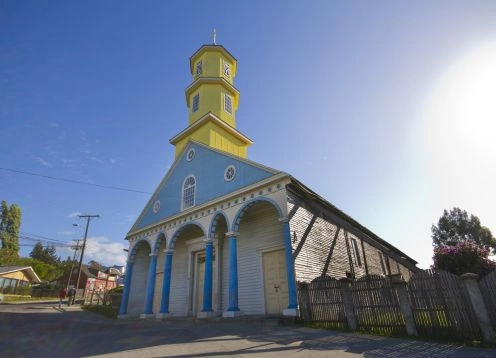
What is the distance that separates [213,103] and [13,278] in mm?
52113

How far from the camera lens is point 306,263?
40.1ft

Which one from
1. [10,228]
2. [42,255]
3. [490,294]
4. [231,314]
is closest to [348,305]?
[490,294]

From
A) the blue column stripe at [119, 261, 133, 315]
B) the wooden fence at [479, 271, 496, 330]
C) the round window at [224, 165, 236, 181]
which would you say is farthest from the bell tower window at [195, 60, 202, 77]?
the wooden fence at [479, 271, 496, 330]

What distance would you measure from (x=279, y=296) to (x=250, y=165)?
6.13 meters

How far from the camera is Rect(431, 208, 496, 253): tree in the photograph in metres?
41.8

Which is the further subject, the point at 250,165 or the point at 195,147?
the point at 195,147

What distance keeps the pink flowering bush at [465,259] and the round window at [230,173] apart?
1461 cm

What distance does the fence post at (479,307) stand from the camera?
6.19 meters

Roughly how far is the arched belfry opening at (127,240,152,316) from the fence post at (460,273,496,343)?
1795 cm

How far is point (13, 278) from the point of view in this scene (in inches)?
1908

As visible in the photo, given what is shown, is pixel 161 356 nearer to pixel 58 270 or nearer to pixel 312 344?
pixel 312 344

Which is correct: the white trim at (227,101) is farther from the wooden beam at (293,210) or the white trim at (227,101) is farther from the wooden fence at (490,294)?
the wooden fence at (490,294)

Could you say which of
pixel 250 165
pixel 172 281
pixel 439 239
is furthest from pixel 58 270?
pixel 439 239

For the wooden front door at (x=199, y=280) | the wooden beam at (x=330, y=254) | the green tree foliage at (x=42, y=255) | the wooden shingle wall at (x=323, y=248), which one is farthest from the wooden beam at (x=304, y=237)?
the green tree foliage at (x=42, y=255)
